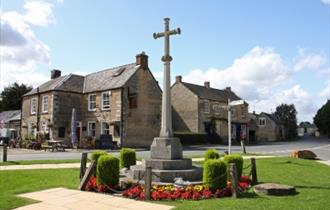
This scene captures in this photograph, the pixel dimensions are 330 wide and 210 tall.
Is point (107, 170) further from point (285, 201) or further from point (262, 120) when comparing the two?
point (262, 120)

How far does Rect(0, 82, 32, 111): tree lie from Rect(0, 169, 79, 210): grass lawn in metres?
54.3

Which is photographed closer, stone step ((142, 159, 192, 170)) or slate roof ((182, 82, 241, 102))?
stone step ((142, 159, 192, 170))

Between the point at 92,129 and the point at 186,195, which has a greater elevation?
the point at 92,129

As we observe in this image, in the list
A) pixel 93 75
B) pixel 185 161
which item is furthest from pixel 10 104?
pixel 185 161

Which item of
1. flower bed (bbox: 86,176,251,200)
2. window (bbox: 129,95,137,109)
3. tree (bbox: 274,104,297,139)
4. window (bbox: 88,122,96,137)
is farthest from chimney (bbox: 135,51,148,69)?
tree (bbox: 274,104,297,139)

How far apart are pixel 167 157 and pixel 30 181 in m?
5.08

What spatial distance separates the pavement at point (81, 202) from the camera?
9.15 m

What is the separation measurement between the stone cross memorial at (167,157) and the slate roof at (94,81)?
21946 millimetres

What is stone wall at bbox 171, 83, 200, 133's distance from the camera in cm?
4947

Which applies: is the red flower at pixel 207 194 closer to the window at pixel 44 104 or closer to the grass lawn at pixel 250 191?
the grass lawn at pixel 250 191

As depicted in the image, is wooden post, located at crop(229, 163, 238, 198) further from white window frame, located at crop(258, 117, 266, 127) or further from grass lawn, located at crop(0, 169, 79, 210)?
white window frame, located at crop(258, 117, 266, 127)

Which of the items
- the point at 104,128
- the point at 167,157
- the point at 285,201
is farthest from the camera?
the point at 104,128

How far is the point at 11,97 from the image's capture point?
218 feet

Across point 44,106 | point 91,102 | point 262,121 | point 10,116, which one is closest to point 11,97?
point 10,116
